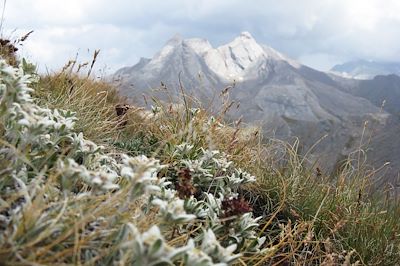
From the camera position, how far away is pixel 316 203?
5.05 m

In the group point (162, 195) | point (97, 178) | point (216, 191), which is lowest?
point (216, 191)

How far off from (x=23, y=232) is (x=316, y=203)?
11.5 feet

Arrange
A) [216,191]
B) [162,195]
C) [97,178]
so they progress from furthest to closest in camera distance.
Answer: [216,191] < [162,195] < [97,178]

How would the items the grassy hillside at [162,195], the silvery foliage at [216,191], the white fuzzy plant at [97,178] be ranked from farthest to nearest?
the silvery foliage at [216,191]
the grassy hillside at [162,195]
the white fuzzy plant at [97,178]

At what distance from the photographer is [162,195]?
301cm

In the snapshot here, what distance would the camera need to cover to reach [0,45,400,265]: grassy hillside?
7.24 feet

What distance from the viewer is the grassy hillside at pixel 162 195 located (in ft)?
7.24

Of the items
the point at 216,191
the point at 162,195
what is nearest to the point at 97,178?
the point at 162,195

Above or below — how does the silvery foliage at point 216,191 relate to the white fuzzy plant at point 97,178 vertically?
below

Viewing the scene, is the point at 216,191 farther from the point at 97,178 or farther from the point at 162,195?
the point at 97,178

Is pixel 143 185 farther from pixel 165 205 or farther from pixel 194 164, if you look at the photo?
pixel 194 164

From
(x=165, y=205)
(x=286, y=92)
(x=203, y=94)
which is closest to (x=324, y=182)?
(x=203, y=94)

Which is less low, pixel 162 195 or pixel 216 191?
pixel 162 195

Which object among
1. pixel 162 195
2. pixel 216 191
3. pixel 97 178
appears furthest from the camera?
pixel 216 191
